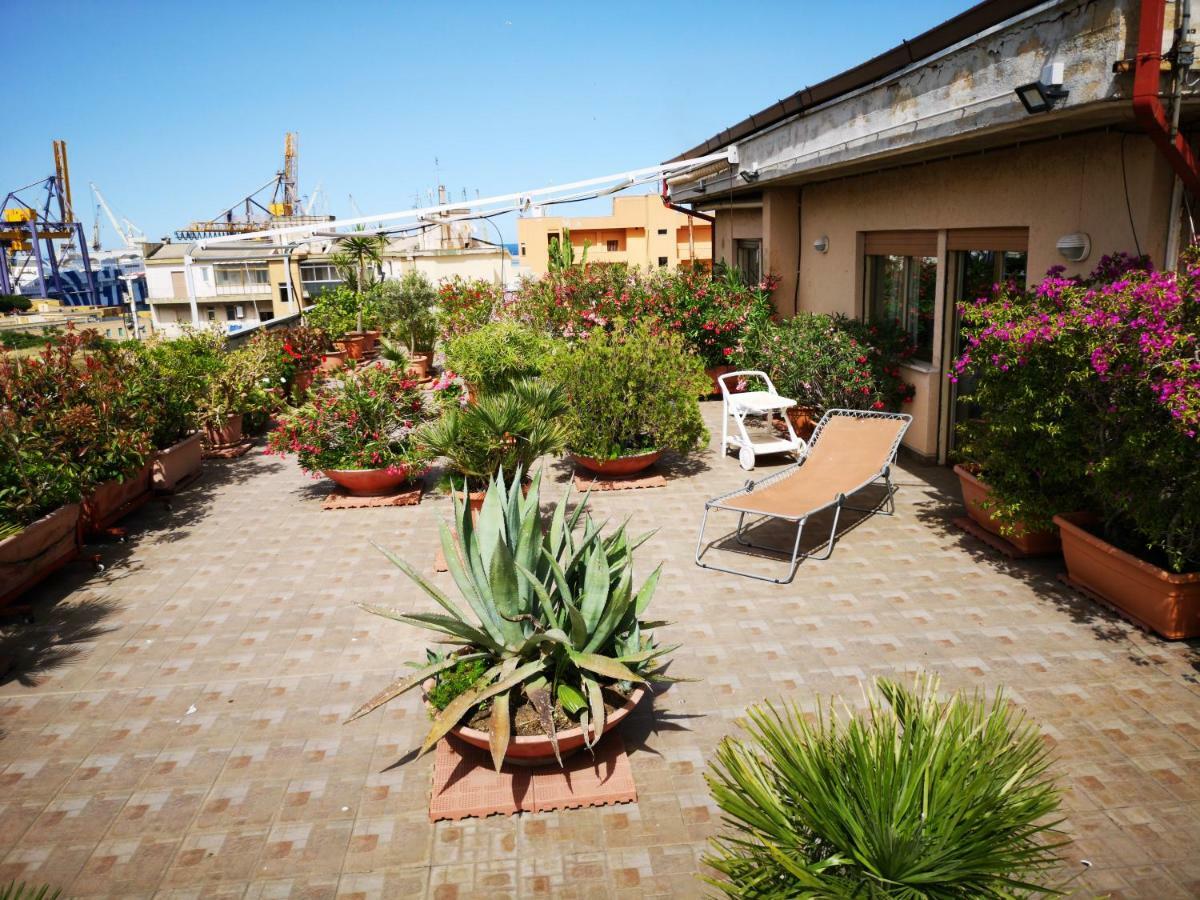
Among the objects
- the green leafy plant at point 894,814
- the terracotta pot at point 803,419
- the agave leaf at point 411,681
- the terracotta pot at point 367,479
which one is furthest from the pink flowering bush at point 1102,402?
the terracotta pot at point 367,479

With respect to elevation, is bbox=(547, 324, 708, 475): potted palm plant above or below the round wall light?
below

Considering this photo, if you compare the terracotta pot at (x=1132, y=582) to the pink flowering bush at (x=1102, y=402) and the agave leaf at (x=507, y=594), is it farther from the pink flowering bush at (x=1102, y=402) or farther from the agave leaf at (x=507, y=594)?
the agave leaf at (x=507, y=594)

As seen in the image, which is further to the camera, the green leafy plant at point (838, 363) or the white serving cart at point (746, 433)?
the green leafy plant at point (838, 363)

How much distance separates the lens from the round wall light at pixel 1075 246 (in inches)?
240

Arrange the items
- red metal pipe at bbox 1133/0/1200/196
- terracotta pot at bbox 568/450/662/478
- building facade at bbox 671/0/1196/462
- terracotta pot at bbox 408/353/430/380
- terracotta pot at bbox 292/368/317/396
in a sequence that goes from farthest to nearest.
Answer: terracotta pot at bbox 408/353/430/380 < terracotta pot at bbox 292/368/317/396 < terracotta pot at bbox 568/450/662/478 < building facade at bbox 671/0/1196/462 < red metal pipe at bbox 1133/0/1200/196

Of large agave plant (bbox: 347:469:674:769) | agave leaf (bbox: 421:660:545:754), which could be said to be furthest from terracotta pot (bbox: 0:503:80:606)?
agave leaf (bbox: 421:660:545:754)

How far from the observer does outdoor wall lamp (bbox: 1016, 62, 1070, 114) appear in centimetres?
488

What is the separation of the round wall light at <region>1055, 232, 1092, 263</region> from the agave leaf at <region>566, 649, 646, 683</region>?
4795 millimetres

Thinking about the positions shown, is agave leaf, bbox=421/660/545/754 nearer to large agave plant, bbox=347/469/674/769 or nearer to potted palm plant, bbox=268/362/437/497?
large agave plant, bbox=347/469/674/769

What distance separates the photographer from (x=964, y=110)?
6.04 m

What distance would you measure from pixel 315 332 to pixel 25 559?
922 centimetres

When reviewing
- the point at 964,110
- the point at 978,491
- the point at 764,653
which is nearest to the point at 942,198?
the point at 964,110

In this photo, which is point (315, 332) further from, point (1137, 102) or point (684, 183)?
point (1137, 102)

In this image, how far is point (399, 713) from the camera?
14.7 ft
